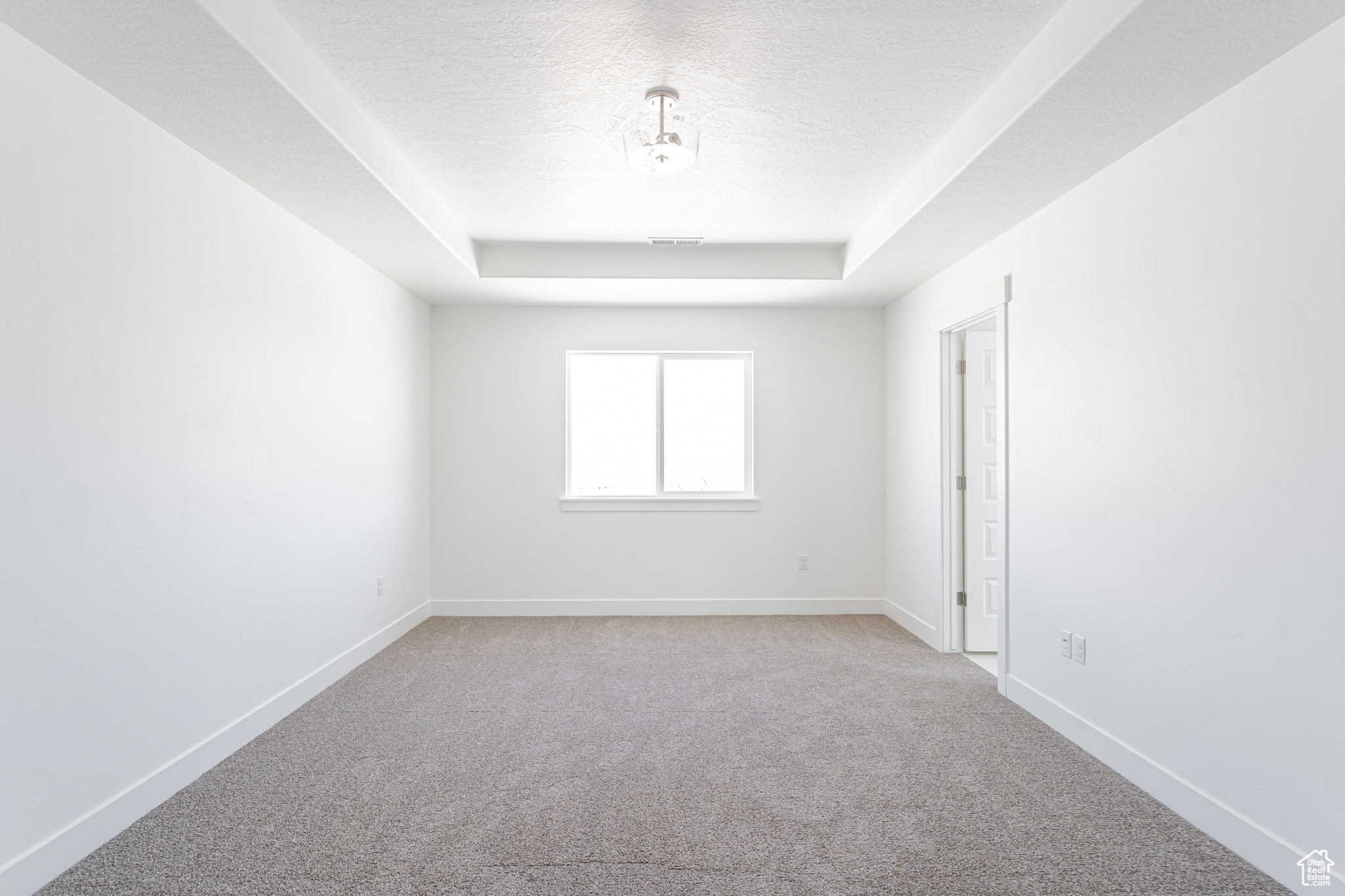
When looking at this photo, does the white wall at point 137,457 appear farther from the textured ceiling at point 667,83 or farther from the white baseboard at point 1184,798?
the white baseboard at point 1184,798

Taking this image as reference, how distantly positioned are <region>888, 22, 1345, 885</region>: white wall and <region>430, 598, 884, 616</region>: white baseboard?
2.02m

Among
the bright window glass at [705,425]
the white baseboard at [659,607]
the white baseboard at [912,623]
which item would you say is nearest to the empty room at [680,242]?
the white baseboard at [912,623]

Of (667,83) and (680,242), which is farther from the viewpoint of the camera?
(680,242)

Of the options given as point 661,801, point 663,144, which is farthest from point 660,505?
point 663,144

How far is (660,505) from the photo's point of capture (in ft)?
17.3

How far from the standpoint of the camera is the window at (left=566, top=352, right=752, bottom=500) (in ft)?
17.5

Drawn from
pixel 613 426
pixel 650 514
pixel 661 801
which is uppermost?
pixel 613 426

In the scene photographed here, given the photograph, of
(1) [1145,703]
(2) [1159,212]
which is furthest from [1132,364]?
(1) [1145,703]

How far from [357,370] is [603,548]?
7.24 ft

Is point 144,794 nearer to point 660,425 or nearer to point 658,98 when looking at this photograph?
point 658,98

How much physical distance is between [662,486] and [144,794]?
362cm

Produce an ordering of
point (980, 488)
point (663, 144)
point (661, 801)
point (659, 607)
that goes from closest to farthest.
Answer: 1. point (661, 801)
2. point (663, 144)
3. point (980, 488)
4. point (659, 607)

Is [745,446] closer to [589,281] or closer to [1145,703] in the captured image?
[589,281]

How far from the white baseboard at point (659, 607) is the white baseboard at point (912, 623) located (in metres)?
0.09
